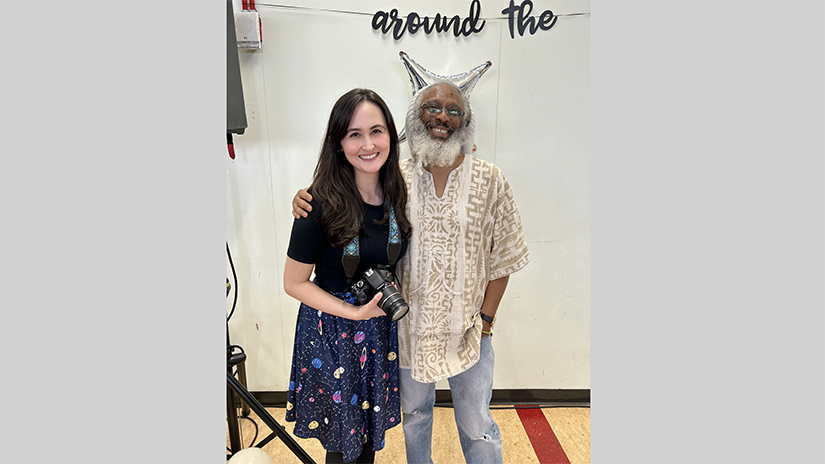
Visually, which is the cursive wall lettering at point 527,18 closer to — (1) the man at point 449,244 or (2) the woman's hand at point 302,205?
(1) the man at point 449,244

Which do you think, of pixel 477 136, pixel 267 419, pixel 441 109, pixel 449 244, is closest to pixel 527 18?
pixel 477 136

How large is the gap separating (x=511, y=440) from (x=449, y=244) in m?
1.23

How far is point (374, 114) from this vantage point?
1.06 meters

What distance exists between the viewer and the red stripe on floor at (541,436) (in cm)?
173

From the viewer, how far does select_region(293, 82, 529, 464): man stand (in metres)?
1.18

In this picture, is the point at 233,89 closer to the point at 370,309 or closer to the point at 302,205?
the point at 302,205

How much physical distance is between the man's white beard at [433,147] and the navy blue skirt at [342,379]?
49cm

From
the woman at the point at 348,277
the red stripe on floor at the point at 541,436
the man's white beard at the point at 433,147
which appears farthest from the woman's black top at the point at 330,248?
the red stripe on floor at the point at 541,436

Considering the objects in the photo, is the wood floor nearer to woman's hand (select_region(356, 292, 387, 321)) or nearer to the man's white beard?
woman's hand (select_region(356, 292, 387, 321))

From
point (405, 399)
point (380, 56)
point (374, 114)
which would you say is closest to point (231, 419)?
point (405, 399)

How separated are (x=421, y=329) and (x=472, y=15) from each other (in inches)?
53.5

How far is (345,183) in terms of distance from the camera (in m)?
1.11

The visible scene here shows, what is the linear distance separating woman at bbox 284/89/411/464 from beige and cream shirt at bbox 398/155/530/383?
0.06 metres

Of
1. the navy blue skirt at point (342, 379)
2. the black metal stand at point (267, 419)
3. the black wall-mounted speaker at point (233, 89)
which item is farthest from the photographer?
the black wall-mounted speaker at point (233, 89)
